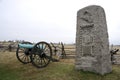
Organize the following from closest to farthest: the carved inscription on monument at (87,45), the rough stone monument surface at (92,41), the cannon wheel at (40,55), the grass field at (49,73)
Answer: the grass field at (49,73), the rough stone monument surface at (92,41), the carved inscription on monument at (87,45), the cannon wheel at (40,55)

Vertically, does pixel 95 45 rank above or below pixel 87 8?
below

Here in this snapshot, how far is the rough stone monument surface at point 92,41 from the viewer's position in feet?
38.0

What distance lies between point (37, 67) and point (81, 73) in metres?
2.73

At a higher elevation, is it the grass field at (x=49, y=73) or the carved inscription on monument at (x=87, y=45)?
the carved inscription on monument at (x=87, y=45)

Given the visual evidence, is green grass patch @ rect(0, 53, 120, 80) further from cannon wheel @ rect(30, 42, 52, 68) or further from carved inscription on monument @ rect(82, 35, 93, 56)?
carved inscription on monument @ rect(82, 35, 93, 56)

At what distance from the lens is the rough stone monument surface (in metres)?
11.6

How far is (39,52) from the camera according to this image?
1312 centimetres

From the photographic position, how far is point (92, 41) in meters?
11.8

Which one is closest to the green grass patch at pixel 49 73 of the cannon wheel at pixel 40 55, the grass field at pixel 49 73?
the grass field at pixel 49 73

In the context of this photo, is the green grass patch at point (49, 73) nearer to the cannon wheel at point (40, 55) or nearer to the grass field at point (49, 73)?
the grass field at point (49, 73)

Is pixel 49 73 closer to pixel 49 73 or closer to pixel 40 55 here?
pixel 49 73

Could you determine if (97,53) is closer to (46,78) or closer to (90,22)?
(90,22)

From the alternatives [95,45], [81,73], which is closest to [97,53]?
[95,45]

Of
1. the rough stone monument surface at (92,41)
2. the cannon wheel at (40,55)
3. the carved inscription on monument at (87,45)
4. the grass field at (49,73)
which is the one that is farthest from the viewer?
the cannon wheel at (40,55)
